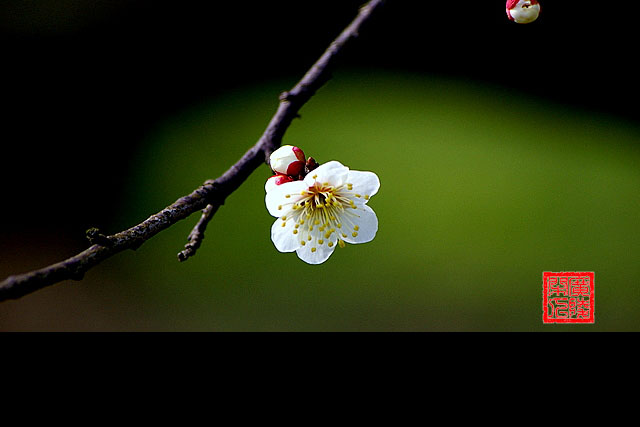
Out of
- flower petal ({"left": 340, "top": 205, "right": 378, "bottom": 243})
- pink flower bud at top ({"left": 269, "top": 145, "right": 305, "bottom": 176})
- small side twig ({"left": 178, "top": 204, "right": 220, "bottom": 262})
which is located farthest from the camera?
flower petal ({"left": 340, "top": 205, "right": 378, "bottom": 243})

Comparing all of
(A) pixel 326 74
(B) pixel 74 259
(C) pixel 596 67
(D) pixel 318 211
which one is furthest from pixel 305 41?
(B) pixel 74 259

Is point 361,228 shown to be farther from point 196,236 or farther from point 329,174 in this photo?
point 196,236

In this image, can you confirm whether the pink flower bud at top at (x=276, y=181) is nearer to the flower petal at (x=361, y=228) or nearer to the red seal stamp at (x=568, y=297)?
the flower petal at (x=361, y=228)

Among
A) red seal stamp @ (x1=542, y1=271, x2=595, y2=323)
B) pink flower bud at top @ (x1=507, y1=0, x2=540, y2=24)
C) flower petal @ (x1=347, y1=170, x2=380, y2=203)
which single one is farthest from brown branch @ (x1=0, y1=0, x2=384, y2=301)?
red seal stamp @ (x1=542, y1=271, x2=595, y2=323)

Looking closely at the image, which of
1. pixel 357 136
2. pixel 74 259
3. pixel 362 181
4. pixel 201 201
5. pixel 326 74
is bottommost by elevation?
pixel 74 259

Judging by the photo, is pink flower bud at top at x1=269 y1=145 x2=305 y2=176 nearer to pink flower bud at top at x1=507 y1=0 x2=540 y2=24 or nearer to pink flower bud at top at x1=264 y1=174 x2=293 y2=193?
pink flower bud at top at x1=264 y1=174 x2=293 y2=193

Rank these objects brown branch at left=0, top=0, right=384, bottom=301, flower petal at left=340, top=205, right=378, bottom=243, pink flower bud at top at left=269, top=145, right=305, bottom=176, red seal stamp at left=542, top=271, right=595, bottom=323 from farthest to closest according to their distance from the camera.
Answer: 1. red seal stamp at left=542, top=271, right=595, bottom=323
2. flower petal at left=340, top=205, right=378, bottom=243
3. pink flower bud at top at left=269, top=145, right=305, bottom=176
4. brown branch at left=0, top=0, right=384, bottom=301

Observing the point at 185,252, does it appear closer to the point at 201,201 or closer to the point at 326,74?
the point at 201,201
